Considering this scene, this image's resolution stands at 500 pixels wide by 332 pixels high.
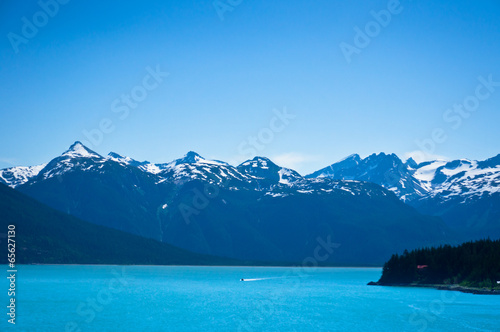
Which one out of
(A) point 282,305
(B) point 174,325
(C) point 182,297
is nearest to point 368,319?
(A) point 282,305

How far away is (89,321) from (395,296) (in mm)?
101513

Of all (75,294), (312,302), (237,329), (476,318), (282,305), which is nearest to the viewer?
(237,329)

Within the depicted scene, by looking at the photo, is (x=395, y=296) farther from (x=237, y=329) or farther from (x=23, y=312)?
(x=23, y=312)

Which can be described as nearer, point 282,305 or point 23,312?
point 23,312

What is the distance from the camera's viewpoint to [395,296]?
189750mm

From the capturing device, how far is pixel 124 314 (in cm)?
13475

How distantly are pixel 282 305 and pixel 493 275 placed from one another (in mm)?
70605

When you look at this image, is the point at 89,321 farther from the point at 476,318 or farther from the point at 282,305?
the point at 476,318

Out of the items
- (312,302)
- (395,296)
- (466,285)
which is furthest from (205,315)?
(466,285)

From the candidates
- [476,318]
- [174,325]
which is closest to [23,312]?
[174,325]

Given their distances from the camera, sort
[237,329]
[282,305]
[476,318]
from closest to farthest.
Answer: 1. [237,329]
2. [476,318]
3. [282,305]

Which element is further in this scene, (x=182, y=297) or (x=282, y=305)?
(x=182, y=297)

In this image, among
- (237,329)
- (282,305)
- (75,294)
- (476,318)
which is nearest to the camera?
(237,329)

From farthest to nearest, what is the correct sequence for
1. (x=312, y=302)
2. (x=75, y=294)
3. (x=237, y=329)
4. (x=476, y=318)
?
(x=75, y=294), (x=312, y=302), (x=476, y=318), (x=237, y=329)
